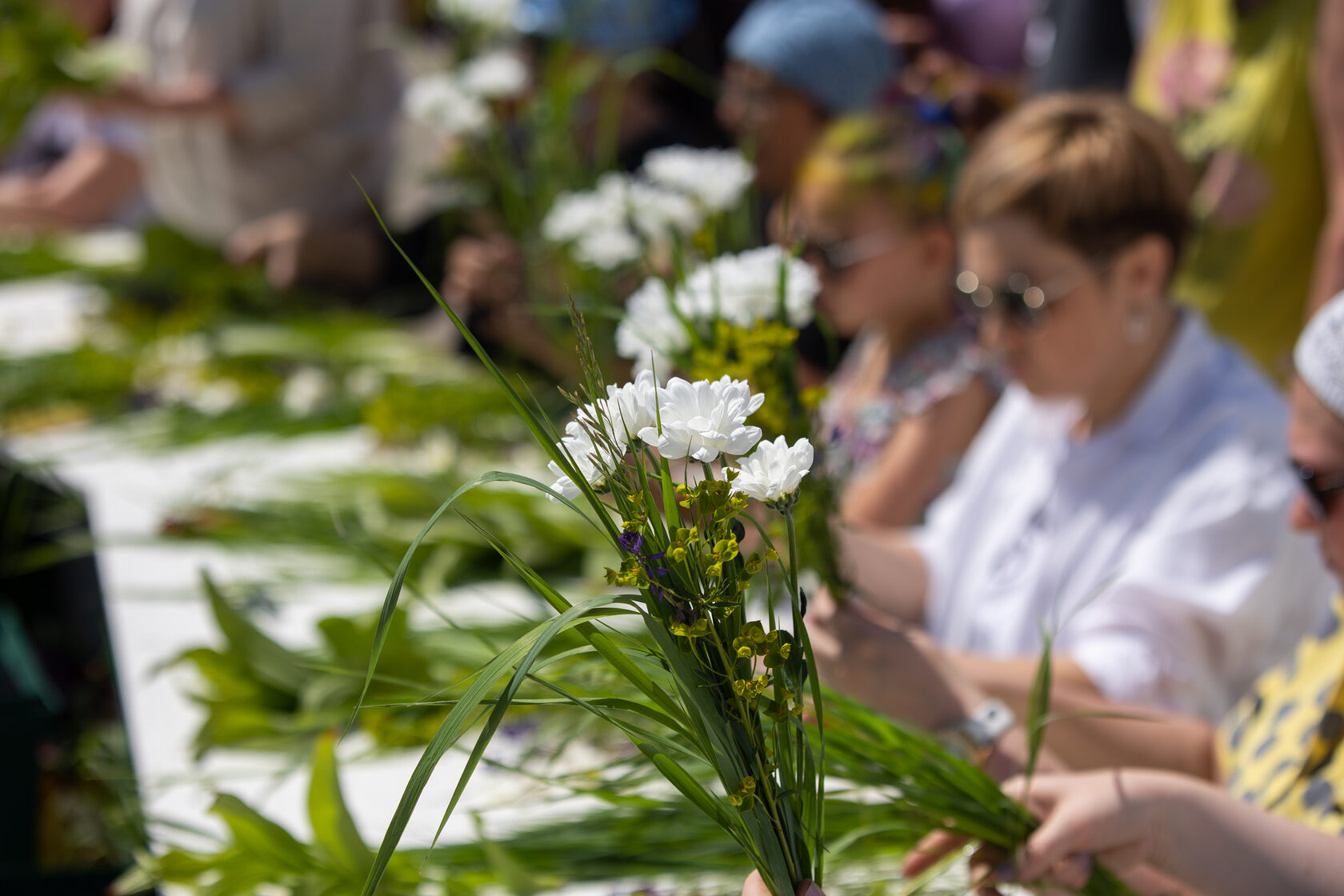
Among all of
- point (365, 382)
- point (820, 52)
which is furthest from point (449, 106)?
point (365, 382)

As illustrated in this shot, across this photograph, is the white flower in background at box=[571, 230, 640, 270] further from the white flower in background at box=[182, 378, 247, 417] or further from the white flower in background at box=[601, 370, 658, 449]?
the white flower in background at box=[182, 378, 247, 417]

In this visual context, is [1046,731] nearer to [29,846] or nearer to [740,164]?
[740,164]

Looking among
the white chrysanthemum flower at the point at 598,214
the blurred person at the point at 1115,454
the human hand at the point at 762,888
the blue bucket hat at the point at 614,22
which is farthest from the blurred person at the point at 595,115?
the human hand at the point at 762,888

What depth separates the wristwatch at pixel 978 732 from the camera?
3.16ft

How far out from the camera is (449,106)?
6.05ft

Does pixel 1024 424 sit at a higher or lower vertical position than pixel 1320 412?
higher

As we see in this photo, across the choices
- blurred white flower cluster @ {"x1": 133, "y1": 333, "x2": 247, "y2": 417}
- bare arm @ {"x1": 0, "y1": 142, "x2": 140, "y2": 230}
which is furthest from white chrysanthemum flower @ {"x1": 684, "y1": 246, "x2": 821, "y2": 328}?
bare arm @ {"x1": 0, "y1": 142, "x2": 140, "y2": 230}

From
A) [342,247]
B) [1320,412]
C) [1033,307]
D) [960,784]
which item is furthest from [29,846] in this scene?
[342,247]

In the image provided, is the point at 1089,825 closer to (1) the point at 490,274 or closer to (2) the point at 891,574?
(2) the point at 891,574

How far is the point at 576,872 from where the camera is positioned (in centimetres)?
103

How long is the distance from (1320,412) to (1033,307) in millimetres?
460

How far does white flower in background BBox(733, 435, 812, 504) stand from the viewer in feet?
1.83

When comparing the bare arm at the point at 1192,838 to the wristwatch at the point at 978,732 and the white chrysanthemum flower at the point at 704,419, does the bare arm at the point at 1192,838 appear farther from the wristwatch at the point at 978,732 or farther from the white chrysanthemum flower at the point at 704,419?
the white chrysanthemum flower at the point at 704,419

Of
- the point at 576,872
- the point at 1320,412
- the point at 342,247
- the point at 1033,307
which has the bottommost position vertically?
the point at 576,872
